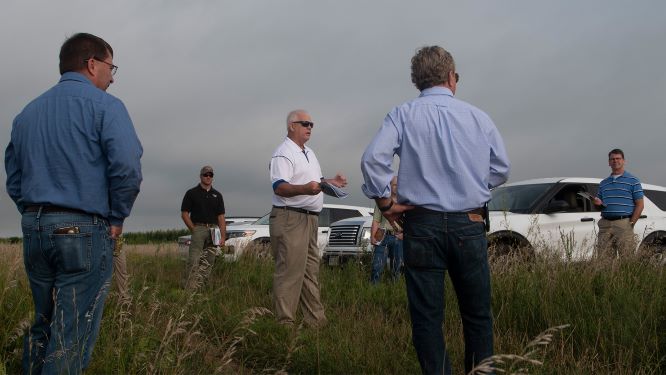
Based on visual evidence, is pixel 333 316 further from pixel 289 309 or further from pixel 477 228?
pixel 477 228

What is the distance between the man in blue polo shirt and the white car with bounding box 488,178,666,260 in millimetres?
219

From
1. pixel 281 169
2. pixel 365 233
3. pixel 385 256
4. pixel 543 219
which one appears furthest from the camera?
pixel 365 233

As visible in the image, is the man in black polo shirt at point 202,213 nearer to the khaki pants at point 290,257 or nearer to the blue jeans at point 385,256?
the blue jeans at point 385,256

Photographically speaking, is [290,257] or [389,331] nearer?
[389,331]

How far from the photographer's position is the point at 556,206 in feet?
33.8

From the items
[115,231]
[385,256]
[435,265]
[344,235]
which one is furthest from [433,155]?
[344,235]

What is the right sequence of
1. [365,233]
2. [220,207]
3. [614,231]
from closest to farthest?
1. [614,231]
2. [220,207]
3. [365,233]

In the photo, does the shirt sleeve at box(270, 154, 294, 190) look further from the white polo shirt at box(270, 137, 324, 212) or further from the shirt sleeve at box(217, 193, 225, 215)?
the shirt sleeve at box(217, 193, 225, 215)

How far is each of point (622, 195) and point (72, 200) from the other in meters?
8.56

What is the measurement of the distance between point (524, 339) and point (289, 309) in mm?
2196

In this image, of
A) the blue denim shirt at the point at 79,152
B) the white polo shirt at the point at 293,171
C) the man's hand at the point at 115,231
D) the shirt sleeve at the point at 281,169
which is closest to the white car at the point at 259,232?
the white polo shirt at the point at 293,171

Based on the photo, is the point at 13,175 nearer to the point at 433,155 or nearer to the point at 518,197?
the point at 433,155

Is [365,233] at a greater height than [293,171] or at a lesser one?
lesser

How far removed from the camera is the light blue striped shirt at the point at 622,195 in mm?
9961
